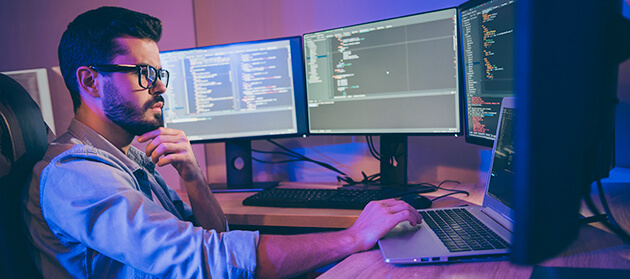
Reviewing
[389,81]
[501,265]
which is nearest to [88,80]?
[389,81]

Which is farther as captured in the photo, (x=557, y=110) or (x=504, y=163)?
(x=504, y=163)

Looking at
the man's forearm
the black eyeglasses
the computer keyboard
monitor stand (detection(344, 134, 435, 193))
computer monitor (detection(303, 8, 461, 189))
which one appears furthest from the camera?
monitor stand (detection(344, 134, 435, 193))

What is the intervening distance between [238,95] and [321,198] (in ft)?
1.95

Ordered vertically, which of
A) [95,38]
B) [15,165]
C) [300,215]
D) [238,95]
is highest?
[95,38]

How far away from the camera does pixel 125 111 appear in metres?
1.02

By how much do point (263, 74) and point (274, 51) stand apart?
0.32ft

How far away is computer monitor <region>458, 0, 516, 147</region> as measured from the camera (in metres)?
1.05

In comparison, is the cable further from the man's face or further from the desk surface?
the man's face

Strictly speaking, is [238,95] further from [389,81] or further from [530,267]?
[530,267]

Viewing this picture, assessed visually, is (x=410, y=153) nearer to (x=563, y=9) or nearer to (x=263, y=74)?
(x=263, y=74)

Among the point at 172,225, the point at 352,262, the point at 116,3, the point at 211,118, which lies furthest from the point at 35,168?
the point at 116,3

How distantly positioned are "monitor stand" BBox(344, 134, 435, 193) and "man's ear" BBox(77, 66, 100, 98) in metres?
0.89

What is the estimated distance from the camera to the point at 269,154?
1754 millimetres

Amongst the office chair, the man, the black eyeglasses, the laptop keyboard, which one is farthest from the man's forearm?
the black eyeglasses
